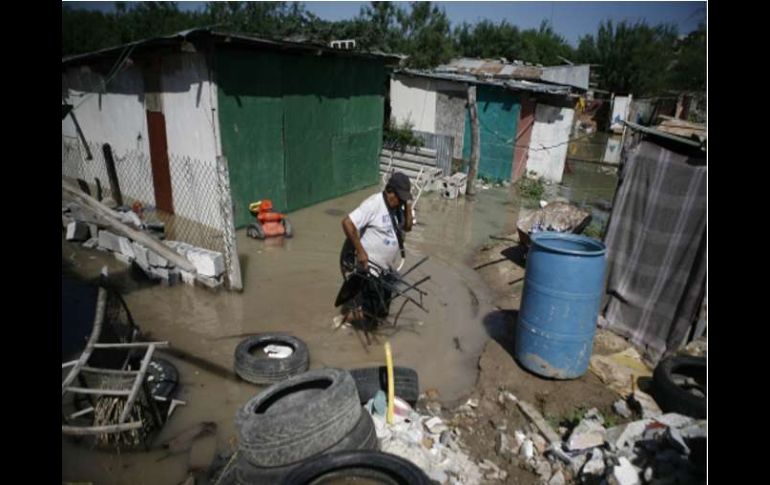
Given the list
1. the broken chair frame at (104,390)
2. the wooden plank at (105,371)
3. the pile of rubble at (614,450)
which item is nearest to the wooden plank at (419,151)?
the pile of rubble at (614,450)

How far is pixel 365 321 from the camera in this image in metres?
6.43

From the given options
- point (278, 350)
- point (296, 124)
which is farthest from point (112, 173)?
point (278, 350)

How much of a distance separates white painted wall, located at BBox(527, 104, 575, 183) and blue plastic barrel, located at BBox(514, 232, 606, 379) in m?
13.3

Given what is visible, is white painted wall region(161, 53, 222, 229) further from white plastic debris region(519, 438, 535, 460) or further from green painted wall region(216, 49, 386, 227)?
white plastic debris region(519, 438, 535, 460)

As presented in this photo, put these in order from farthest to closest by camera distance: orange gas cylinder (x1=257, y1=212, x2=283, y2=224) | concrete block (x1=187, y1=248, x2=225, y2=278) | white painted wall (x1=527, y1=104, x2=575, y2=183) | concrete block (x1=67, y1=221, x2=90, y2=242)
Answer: white painted wall (x1=527, y1=104, x2=575, y2=183)
orange gas cylinder (x1=257, y1=212, x2=283, y2=224)
concrete block (x1=67, y1=221, x2=90, y2=242)
concrete block (x1=187, y1=248, x2=225, y2=278)

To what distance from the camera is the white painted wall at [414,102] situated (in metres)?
17.4

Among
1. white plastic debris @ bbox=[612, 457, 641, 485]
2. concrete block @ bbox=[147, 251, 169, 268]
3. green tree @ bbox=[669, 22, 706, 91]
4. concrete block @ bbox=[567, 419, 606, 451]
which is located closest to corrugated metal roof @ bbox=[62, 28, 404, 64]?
concrete block @ bbox=[147, 251, 169, 268]

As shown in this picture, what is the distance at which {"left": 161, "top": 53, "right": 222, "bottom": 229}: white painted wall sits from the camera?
1003cm

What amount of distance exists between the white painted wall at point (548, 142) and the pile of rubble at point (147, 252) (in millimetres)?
13798

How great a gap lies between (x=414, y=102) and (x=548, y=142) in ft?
18.1

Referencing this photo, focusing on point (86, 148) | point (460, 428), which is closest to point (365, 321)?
point (460, 428)

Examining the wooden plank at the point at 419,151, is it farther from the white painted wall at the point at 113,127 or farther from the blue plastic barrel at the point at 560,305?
the blue plastic barrel at the point at 560,305
